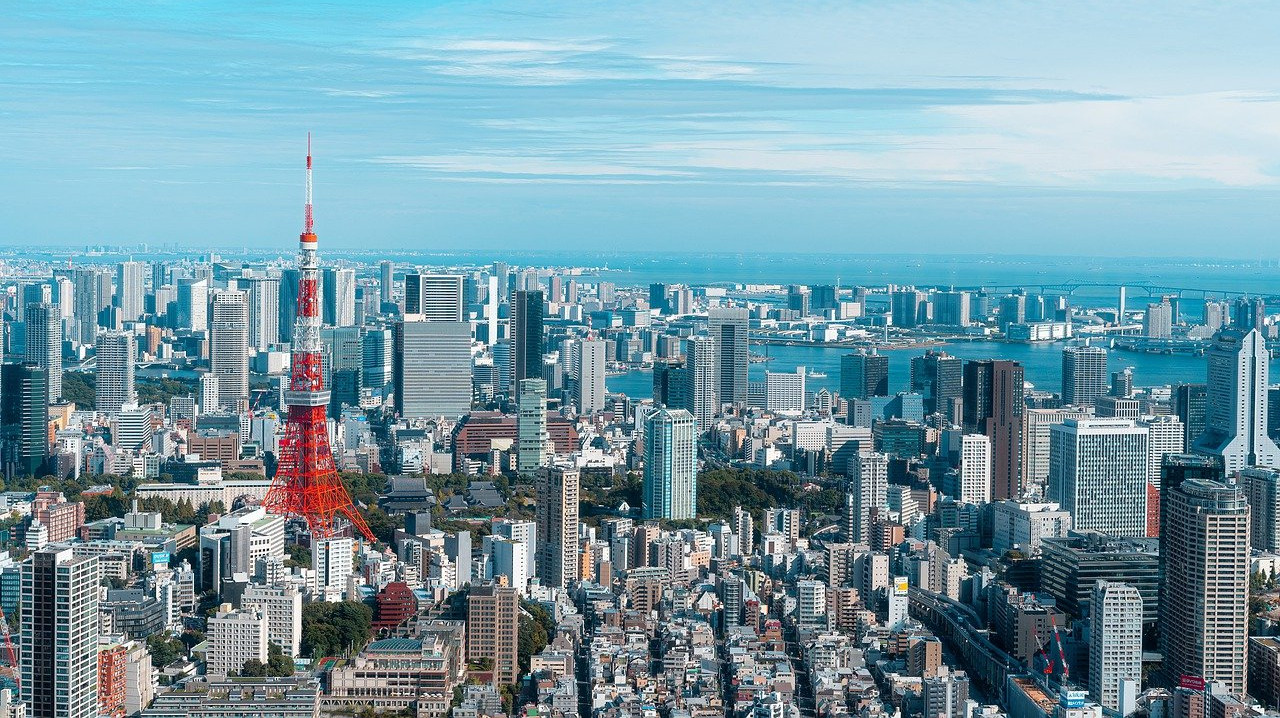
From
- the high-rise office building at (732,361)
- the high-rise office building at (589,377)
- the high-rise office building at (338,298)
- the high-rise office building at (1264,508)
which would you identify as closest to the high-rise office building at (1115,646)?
the high-rise office building at (1264,508)

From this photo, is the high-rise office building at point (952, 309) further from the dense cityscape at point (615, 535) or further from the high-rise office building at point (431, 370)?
the high-rise office building at point (431, 370)

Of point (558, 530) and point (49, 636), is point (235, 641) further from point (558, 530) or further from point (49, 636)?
point (558, 530)

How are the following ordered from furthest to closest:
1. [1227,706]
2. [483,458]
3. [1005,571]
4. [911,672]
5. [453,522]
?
[483,458] < [453,522] < [1005,571] < [911,672] < [1227,706]

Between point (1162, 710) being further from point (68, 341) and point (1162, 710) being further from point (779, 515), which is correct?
point (68, 341)

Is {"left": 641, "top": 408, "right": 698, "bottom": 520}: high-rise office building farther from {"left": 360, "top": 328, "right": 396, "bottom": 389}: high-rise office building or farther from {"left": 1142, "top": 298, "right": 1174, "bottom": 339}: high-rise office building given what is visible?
{"left": 1142, "top": 298, "right": 1174, "bottom": 339}: high-rise office building

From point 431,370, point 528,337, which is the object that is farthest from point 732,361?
point 431,370

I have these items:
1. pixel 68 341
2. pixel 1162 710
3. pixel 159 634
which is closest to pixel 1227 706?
pixel 1162 710

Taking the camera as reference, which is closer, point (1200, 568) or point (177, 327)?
point (1200, 568)
